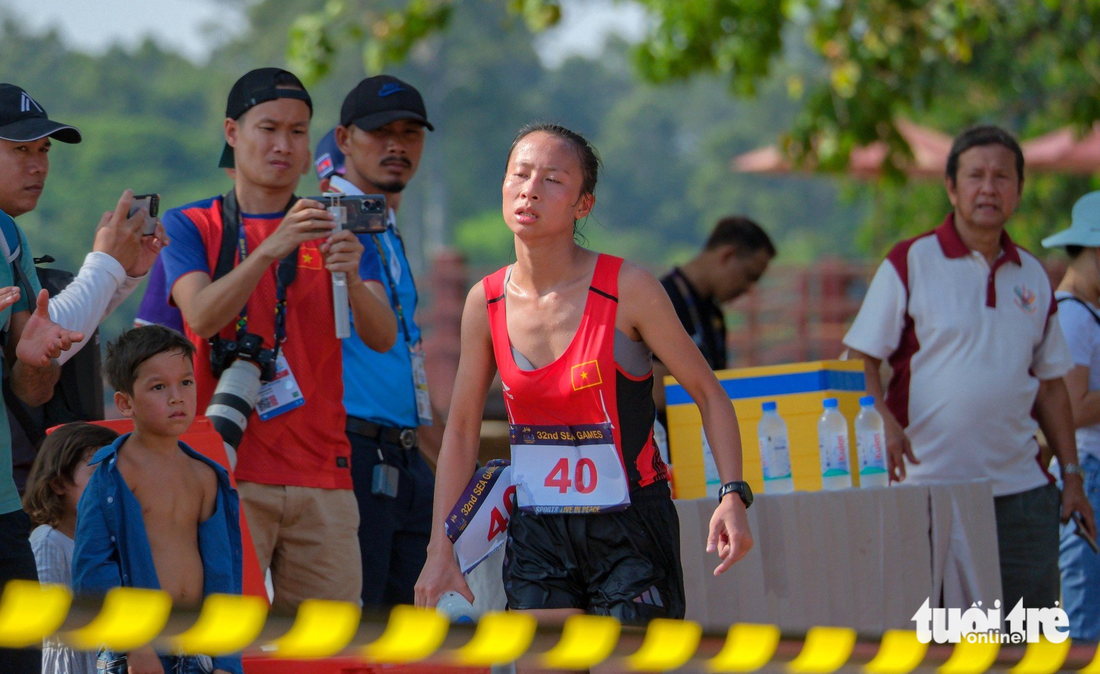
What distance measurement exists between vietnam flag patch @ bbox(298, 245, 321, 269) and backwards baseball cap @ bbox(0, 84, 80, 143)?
785 millimetres

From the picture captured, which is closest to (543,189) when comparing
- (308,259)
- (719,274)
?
(308,259)

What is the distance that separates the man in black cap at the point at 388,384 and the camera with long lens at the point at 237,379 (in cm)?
51

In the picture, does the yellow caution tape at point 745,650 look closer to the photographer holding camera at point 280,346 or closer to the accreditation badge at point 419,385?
the photographer holding camera at point 280,346

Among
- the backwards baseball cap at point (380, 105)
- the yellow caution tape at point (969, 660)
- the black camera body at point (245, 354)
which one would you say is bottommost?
the yellow caution tape at point (969, 660)

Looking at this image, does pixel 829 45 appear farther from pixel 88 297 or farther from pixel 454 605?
pixel 454 605

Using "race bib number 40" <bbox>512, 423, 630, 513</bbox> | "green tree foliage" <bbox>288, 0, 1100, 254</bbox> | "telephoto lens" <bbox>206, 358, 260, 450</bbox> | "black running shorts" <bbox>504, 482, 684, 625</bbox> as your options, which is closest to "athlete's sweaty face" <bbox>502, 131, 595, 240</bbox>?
"race bib number 40" <bbox>512, 423, 630, 513</bbox>

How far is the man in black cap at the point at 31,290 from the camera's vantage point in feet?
11.7

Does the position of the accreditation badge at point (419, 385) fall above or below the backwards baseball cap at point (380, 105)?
below

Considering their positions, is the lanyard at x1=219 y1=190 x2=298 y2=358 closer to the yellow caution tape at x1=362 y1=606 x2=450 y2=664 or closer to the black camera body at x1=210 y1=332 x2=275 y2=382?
the black camera body at x1=210 y1=332 x2=275 y2=382

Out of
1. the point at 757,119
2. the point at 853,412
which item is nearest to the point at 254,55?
the point at 757,119

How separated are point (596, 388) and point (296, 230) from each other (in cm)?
116

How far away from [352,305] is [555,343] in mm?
1090

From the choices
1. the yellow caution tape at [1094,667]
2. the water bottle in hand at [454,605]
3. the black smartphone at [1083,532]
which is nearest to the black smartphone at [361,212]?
the water bottle in hand at [454,605]

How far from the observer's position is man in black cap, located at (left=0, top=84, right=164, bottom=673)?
3.56m
